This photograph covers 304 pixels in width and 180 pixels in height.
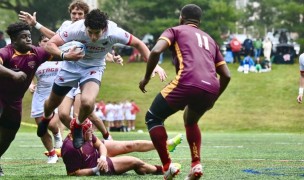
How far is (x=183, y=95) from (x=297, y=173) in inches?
90.1

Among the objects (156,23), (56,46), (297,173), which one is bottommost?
(156,23)

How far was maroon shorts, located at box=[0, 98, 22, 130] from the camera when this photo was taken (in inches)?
444

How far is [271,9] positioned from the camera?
92.1 m

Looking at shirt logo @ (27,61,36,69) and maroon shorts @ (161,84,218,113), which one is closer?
maroon shorts @ (161,84,218,113)

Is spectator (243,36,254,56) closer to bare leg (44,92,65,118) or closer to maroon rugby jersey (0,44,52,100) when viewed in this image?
bare leg (44,92,65,118)

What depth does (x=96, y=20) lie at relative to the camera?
11.2 m

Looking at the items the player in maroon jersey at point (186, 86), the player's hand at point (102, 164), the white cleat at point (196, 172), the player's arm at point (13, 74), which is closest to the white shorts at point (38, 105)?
the player's hand at point (102, 164)

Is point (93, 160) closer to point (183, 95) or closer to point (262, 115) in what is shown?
point (183, 95)

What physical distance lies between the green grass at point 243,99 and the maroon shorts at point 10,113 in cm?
2943

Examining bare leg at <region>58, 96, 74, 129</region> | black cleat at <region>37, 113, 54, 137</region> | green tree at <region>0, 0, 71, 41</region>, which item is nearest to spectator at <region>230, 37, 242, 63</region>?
green tree at <region>0, 0, 71, 41</region>

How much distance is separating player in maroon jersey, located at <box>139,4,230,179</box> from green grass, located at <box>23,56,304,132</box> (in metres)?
30.3

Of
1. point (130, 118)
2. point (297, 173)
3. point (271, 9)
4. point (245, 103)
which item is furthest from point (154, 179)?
point (271, 9)

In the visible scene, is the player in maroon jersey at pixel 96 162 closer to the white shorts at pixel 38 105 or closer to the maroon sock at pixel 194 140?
the maroon sock at pixel 194 140

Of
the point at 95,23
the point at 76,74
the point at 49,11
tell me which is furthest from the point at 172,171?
the point at 49,11
